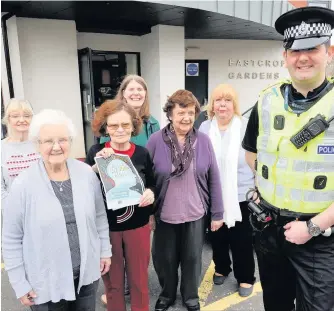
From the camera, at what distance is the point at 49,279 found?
5.65ft

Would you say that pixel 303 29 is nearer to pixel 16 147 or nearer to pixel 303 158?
pixel 303 158

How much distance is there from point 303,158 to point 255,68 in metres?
10.8

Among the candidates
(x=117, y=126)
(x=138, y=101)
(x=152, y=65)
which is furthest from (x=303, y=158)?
(x=152, y=65)

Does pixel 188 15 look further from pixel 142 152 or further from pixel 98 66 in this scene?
pixel 142 152

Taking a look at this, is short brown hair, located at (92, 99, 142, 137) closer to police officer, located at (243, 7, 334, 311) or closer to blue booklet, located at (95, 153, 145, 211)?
blue booklet, located at (95, 153, 145, 211)

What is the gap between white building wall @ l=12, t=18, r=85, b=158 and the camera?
7.02m

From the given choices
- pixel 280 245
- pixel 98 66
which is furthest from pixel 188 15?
pixel 280 245

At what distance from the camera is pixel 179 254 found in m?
2.64

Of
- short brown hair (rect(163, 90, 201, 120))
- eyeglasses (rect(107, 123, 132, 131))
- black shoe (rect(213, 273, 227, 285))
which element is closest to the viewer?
eyeglasses (rect(107, 123, 132, 131))

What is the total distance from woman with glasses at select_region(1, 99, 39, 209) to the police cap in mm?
2135

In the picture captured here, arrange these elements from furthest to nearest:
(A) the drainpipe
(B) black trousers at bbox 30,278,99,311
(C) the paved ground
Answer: (A) the drainpipe → (C) the paved ground → (B) black trousers at bbox 30,278,99,311

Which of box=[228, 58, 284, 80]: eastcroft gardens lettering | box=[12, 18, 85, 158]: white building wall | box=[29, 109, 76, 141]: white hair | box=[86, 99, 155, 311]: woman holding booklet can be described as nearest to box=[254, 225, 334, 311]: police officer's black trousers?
box=[86, 99, 155, 311]: woman holding booklet

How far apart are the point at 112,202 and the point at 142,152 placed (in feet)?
1.55

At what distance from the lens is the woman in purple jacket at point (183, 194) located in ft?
7.90
